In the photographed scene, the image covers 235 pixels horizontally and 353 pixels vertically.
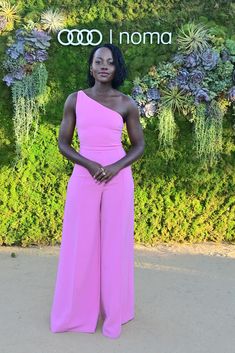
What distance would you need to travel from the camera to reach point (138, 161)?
551 cm


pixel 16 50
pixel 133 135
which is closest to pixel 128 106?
pixel 133 135

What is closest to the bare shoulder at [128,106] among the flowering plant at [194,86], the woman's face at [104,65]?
the woman's face at [104,65]

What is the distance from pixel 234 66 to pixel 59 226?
2.56 metres

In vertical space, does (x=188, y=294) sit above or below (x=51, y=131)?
below

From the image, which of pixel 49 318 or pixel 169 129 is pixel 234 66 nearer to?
pixel 169 129

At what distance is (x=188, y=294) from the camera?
4262 mm

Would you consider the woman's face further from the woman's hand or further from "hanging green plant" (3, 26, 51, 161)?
"hanging green plant" (3, 26, 51, 161)

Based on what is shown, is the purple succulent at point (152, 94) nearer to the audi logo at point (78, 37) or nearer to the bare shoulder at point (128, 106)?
the audi logo at point (78, 37)

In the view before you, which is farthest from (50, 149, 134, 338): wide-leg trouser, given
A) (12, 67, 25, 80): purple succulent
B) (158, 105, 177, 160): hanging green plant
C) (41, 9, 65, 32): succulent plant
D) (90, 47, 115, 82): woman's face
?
(41, 9, 65, 32): succulent plant

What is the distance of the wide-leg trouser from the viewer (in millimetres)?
3338

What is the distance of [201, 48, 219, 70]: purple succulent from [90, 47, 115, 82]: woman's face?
217 cm

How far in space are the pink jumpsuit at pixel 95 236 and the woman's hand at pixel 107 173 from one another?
56 millimetres

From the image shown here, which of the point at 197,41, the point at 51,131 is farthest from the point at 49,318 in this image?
the point at 197,41

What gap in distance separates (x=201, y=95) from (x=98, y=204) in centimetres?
233
